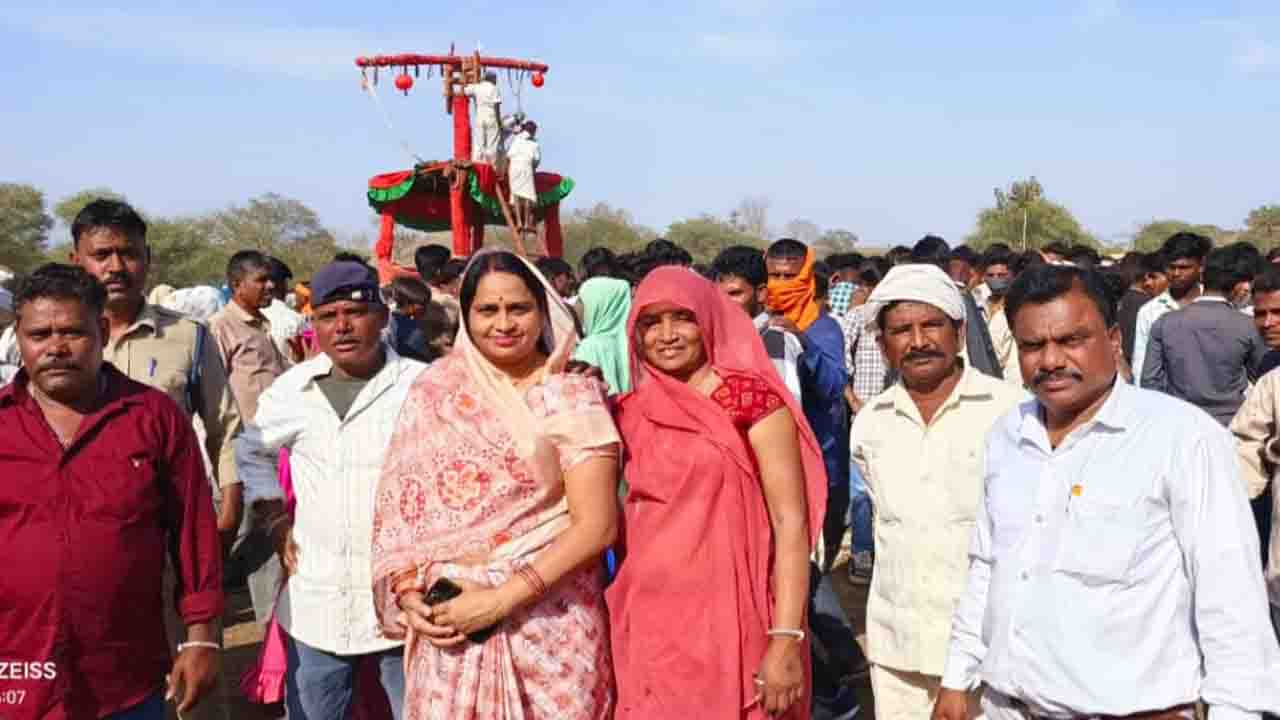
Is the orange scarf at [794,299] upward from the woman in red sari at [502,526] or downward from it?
upward

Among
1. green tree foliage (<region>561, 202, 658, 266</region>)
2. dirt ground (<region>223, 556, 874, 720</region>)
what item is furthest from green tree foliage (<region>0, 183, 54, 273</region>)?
dirt ground (<region>223, 556, 874, 720</region>)

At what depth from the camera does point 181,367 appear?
374 centimetres

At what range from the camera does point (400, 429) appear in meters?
2.95

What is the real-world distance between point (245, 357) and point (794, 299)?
2854 mm

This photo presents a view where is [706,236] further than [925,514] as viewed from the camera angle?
Yes

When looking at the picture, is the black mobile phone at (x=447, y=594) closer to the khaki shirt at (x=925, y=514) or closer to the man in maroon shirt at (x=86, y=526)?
the man in maroon shirt at (x=86, y=526)

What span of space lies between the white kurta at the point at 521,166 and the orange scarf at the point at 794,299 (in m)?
12.2

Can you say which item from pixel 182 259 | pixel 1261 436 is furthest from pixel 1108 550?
Result: pixel 182 259

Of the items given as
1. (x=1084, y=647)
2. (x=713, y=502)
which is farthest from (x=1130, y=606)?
(x=713, y=502)

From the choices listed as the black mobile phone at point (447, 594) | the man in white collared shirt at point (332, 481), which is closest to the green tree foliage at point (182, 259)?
the man in white collared shirt at point (332, 481)

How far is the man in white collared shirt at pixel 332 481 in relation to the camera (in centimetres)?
339

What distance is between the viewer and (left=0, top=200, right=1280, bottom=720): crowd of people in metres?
2.24

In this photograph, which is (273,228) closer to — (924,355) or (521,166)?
(521,166)

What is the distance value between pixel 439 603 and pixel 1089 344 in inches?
63.1
